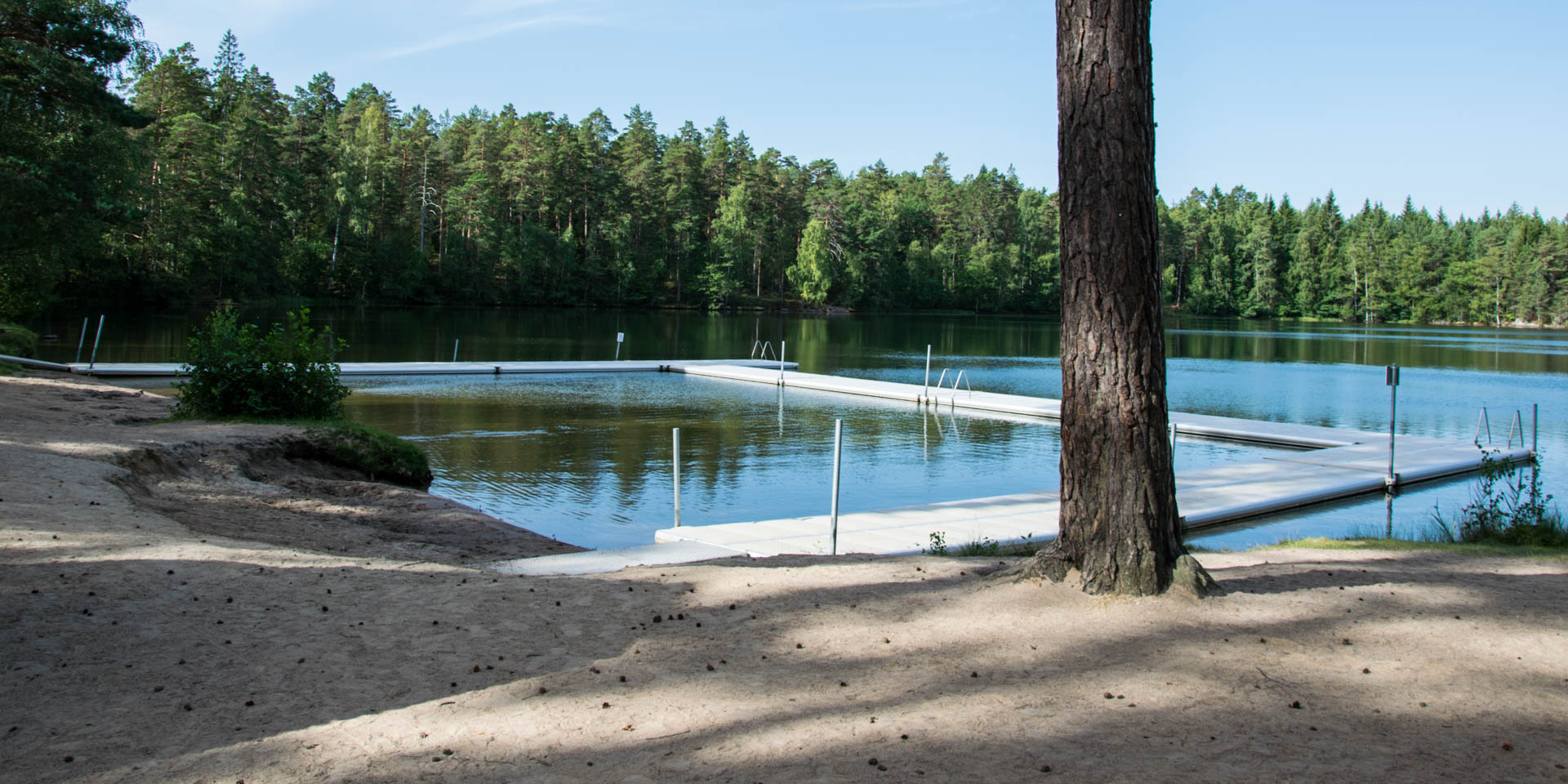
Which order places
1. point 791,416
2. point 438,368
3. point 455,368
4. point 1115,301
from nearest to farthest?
1. point 1115,301
2. point 791,416
3. point 438,368
4. point 455,368

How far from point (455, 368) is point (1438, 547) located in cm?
2150

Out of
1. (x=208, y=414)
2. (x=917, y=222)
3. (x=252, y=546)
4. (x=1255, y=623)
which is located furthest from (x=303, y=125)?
(x=1255, y=623)

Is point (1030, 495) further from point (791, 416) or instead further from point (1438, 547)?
point (791, 416)

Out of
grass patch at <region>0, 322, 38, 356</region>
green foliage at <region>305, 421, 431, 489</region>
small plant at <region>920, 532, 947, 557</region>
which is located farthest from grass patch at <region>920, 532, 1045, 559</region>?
grass patch at <region>0, 322, 38, 356</region>

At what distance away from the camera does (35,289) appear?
27062mm

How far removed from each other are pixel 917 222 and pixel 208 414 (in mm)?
75417

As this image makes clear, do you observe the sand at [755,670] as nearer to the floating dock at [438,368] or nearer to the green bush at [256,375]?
the green bush at [256,375]

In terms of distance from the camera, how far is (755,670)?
396cm

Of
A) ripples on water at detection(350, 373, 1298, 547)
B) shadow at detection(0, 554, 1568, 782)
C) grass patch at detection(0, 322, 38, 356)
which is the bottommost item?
ripples on water at detection(350, 373, 1298, 547)

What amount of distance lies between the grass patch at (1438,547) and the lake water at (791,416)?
152 cm

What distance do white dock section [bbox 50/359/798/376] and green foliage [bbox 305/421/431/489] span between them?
10.2m

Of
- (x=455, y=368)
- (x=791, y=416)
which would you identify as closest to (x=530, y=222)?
(x=455, y=368)

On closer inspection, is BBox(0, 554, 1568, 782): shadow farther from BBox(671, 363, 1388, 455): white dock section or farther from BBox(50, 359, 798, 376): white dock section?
BBox(50, 359, 798, 376): white dock section

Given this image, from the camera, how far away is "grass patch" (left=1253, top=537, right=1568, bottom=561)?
6.45 meters
